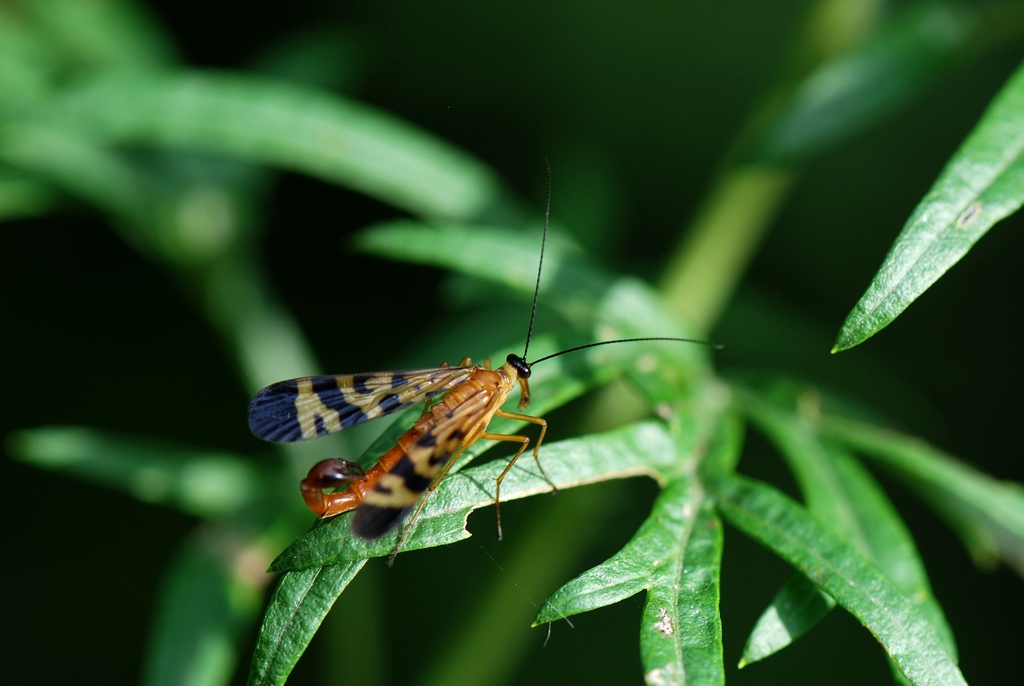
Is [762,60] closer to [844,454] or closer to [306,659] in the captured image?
[844,454]

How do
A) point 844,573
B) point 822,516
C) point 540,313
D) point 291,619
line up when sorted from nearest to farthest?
point 291,619
point 844,573
point 822,516
point 540,313

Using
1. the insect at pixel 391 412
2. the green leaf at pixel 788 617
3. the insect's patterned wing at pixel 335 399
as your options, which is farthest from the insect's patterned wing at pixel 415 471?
the green leaf at pixel 788 617

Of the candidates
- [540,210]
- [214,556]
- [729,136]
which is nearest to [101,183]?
[214,556]

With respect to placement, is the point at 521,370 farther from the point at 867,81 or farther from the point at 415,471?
the point at 867,81

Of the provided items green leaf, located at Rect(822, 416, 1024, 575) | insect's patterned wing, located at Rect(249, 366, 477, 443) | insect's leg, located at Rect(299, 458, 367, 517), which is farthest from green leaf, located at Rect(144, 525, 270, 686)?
green leaf, located at Rect(822, 416, 1024, 575)

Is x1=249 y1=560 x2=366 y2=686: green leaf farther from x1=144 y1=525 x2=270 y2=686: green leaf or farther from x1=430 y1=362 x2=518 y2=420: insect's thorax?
x1=144 y1=525 x2=270 y2=686: green leaf

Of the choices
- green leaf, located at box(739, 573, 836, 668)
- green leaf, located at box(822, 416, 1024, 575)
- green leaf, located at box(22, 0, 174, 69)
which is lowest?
green leaf, located at box(739, 573, 836, 668)

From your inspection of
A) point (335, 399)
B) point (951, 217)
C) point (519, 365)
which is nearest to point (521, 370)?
point (519, 365)
